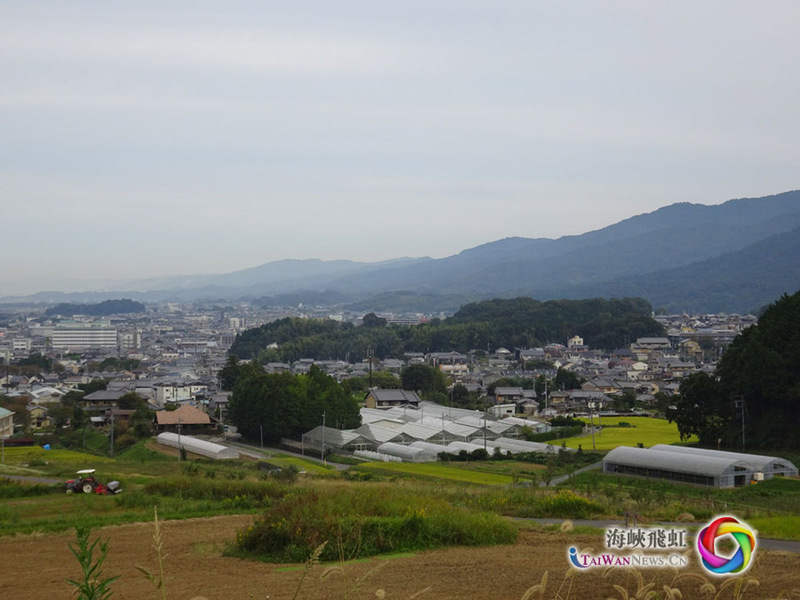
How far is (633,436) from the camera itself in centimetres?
2998

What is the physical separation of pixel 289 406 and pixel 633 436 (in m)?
12.4

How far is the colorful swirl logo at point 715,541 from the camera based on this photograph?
15.4 feet

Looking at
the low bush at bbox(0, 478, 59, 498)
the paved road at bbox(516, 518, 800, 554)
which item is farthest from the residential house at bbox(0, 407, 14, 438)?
the paved road at bbox(516, 518, 800, 554)

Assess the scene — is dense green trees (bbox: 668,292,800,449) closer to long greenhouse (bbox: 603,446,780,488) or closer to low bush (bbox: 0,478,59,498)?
long greenhouse (bbox: 603,446,780,488)

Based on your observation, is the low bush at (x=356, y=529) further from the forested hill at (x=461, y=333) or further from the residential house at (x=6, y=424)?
the forested hill at (x=461, y=333)

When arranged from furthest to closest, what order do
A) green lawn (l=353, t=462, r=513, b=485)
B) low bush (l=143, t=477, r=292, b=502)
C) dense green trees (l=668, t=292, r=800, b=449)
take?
1. dense green trees (l=668, t=292, r=800, b=449)
2. green lawn (l=353, t=462, r=513, b=485)
3. low bush (l=143, t=477, r=292, b=502)

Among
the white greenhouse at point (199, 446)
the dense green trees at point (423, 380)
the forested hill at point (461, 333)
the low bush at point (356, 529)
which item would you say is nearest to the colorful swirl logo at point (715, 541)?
the low bush at point (356, 529)

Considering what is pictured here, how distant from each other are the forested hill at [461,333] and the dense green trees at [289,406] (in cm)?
4151

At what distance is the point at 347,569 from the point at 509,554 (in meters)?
1.66

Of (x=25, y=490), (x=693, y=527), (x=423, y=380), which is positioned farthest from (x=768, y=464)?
(x=423, y=380)

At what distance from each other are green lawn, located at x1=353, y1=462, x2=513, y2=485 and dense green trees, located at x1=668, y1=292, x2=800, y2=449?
789 centimetres

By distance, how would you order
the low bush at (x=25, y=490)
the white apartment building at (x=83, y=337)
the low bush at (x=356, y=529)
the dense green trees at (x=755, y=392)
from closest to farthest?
the low bush at (x=356, y=529)
the low bush at (x=25, y=490)
the dense green trees at (x=755, y=392)
the white apartment building at (x=83, y=337)

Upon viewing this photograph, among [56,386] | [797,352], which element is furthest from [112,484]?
[56,386]

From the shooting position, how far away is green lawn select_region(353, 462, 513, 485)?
2016cm
